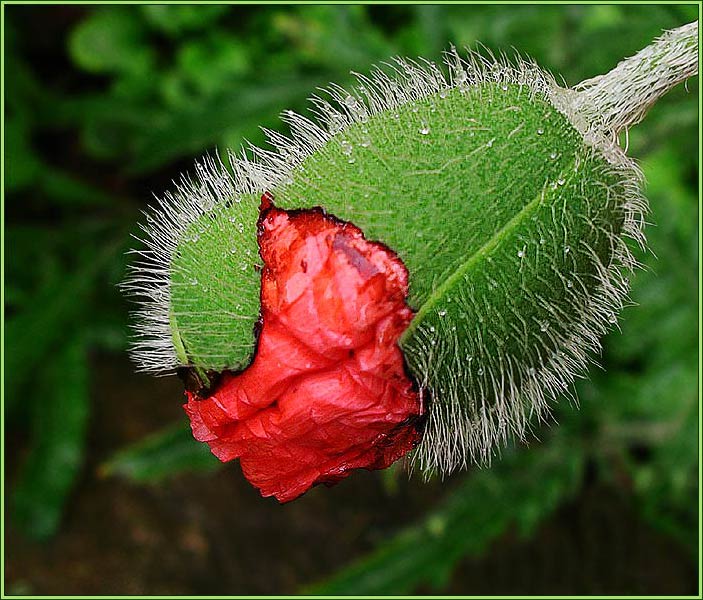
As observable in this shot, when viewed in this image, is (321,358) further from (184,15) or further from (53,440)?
(53,440)

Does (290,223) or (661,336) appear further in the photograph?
(661,336)

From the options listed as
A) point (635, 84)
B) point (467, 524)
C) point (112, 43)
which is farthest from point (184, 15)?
point (635, 84)

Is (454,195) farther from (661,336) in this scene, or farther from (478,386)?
(661,336)

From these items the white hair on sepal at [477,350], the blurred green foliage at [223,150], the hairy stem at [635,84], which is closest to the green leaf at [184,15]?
the blurred green foliage at [223,150]

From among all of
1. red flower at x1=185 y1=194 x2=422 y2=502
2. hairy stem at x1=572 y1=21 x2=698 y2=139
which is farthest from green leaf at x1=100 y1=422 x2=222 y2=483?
hairy stem at x1=572 y1=21 x2=698 y2=139

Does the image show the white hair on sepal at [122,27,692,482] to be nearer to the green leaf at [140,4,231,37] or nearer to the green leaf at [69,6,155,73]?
the green leaf at [140,4,231,37]

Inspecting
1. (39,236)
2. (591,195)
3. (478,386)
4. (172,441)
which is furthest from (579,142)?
(39,236)
